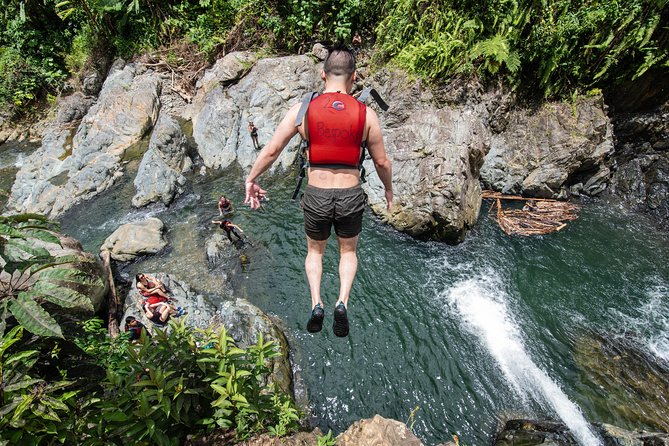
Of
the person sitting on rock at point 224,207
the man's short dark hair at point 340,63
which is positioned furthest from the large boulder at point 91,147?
the man's short dark hair at point 340,63

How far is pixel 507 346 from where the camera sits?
692cm

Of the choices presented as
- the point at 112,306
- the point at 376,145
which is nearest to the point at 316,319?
the point at 376,145

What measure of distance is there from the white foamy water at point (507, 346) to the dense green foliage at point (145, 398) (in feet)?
16.7

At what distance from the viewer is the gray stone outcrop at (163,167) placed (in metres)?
11.5

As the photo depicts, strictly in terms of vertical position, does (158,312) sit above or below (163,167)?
below

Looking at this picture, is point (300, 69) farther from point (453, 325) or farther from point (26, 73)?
point (26, 73)

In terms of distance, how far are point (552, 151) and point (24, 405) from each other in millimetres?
12497

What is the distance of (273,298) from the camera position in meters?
8.00

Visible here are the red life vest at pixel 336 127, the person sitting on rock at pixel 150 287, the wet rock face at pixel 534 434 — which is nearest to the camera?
the red life vest at pixel 336 127

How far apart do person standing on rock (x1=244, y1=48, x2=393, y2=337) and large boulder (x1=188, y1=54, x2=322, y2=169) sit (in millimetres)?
9949

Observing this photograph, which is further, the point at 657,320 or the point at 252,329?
the point at 657,320

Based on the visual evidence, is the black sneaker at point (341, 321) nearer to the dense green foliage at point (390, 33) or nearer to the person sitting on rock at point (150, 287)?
the person sitting on rock at point (150, 287)

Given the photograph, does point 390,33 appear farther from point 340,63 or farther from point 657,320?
point 657,320

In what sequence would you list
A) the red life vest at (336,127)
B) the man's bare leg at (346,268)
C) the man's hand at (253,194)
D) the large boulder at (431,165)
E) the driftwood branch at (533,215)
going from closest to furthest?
the red life vest at (336,127) → the man's hand at (253,194) → the man's bare leg at (346,268) → the large boulder at (431,165) → the driftwood branch at (533,215)
